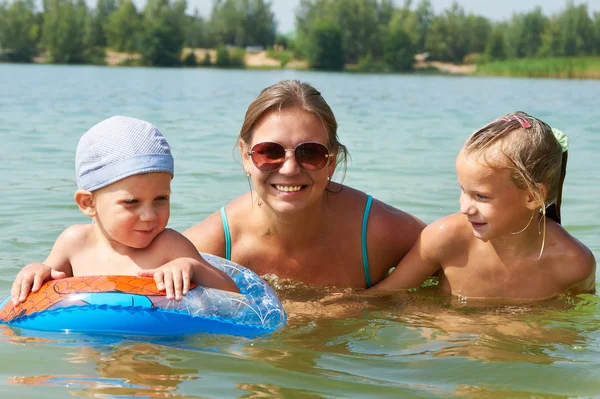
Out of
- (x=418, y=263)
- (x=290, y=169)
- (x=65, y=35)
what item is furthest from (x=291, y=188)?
(x=65, y=35)

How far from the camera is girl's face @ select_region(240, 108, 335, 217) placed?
13.0 ft

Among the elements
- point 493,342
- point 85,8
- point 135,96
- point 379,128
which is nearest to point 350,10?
point 85,8

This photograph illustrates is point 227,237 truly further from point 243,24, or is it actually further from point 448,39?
point 243,24

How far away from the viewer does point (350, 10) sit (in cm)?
9625

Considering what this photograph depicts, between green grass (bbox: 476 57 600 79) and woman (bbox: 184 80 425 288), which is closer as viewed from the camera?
woman (bbox: 184 80 425 288)

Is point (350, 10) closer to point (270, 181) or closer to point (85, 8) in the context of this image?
point (85, 8)

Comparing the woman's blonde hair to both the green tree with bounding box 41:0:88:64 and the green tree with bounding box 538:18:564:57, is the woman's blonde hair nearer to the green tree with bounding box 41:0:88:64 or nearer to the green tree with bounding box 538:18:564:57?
the green tree with bounding box 41:0:88:64

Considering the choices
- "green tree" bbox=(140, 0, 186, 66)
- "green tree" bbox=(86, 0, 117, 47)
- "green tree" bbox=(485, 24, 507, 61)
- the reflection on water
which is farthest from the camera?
"green tree" bbox=(485, 24, 507, 61)

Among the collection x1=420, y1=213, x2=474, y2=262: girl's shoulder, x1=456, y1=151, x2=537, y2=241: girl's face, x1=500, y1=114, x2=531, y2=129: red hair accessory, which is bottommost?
x1=420, y1=213, x2=474, y2=262: girl's shoulder

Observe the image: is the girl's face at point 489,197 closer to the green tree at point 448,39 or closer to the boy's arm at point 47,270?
the boy's arm at point 47,270

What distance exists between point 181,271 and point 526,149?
5.57 feet

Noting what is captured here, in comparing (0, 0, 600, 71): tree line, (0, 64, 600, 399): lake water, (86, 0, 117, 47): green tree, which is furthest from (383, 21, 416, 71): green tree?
(0, 64, 600, 399): lake water

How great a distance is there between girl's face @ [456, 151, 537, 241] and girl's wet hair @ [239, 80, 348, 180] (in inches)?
24.6

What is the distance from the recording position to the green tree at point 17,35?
7988cm
